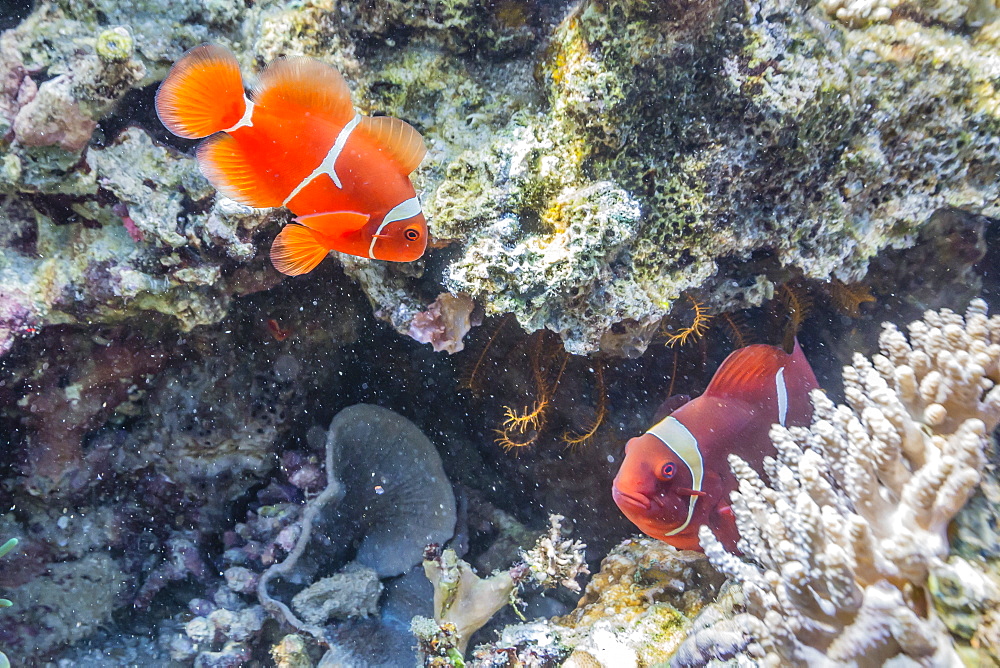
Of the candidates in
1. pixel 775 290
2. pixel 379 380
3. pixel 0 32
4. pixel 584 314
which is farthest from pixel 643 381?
pixel 0 32

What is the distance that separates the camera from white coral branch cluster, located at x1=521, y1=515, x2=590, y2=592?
2.76 meters

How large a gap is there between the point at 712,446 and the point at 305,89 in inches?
81.6

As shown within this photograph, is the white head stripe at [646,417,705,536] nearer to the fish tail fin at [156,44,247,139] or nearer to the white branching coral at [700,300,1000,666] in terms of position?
the white branching coral at [700,300,1000,666]

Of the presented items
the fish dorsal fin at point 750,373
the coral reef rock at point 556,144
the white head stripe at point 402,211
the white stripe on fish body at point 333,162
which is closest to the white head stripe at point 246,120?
the white stripe on fish body at point 333,162

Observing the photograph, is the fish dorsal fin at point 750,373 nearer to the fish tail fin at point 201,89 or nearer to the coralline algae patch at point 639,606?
the coralline algae patch at point 639,606

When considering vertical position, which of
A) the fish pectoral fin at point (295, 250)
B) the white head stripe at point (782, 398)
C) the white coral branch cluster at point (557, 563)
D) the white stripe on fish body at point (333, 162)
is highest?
the white stripe on fish body at point (333, 162)

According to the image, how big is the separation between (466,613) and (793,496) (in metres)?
1.75

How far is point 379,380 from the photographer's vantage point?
3842 millimetres

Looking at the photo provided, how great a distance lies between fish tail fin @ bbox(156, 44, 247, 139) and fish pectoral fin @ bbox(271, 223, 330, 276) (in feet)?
1.37

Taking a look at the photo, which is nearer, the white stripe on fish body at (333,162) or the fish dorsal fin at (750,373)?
the white stripe on fish body at (333,162)

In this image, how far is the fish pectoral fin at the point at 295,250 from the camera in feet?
6.15

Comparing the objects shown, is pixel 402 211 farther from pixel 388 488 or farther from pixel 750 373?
pixel 388 488

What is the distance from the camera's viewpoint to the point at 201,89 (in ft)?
5.13

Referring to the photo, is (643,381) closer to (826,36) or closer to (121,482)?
(826,36)
